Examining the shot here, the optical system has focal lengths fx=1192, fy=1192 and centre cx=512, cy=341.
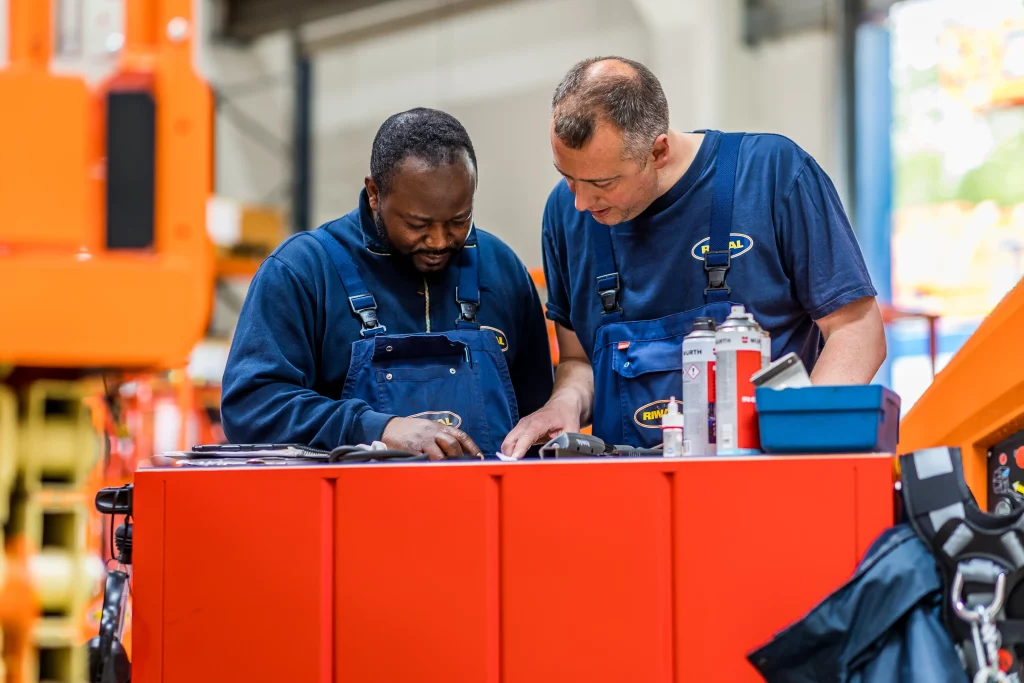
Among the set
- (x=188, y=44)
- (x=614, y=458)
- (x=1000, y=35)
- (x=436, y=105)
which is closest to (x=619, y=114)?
(x=614, y=458)

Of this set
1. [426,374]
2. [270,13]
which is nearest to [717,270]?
[426,374]

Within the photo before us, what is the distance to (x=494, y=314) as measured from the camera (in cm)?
284

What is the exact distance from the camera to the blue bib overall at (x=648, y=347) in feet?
Answer: 8.33

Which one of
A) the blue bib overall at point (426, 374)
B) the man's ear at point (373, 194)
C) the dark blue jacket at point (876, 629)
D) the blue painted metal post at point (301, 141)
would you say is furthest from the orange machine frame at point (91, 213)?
the blue painted metal post at point (301, 141)

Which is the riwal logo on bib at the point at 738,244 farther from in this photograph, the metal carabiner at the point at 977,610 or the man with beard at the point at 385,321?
the metal carabiner at the point at 977,610

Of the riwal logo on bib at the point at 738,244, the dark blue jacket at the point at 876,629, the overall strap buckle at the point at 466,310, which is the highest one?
the riwal logo on bib at the point at 738,244

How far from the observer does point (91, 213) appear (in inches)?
57.1

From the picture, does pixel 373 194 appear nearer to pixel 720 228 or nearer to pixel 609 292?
pixel 609 292

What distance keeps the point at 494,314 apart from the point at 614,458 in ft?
3.28

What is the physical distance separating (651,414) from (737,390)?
2.27 ft

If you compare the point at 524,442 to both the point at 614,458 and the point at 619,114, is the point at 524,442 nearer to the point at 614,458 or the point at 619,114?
the point at 614,458

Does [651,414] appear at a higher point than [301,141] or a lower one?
lower

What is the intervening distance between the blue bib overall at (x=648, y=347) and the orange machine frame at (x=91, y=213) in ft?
4.21

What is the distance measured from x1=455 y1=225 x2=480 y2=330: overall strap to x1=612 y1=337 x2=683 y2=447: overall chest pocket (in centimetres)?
37
